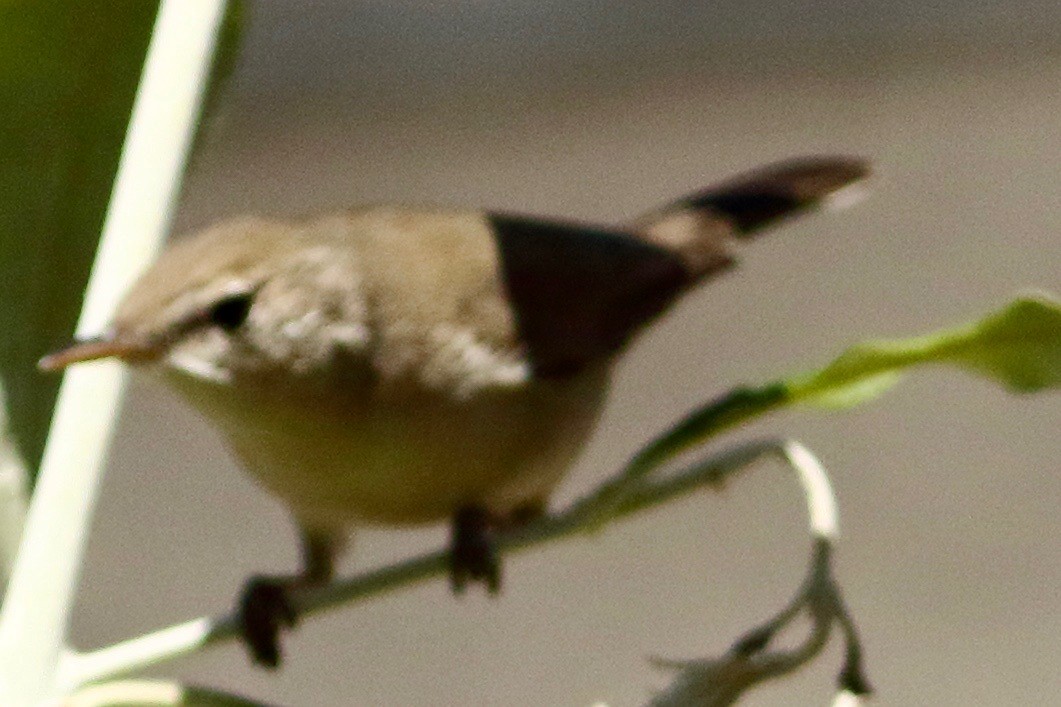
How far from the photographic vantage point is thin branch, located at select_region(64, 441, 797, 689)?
0.78 m

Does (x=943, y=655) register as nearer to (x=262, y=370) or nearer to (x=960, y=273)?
(x=960, y=273)

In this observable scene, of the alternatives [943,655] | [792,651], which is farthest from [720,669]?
[943,655]

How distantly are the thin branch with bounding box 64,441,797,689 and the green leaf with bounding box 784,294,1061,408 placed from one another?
Answer: 2.2 inches

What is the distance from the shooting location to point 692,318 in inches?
186

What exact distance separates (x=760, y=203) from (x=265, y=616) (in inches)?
27.8

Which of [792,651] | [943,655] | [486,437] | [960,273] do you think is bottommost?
[943,655]

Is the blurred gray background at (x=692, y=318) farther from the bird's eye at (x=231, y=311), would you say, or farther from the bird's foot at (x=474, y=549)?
the bird's eye at (x=231, y=311)

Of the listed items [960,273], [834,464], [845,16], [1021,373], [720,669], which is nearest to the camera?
[720,669]

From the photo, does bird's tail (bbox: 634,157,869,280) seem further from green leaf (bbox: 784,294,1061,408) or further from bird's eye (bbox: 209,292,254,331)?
green leaf (bbox: 784,294,1061,408)

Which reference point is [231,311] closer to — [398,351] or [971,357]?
[398,351]

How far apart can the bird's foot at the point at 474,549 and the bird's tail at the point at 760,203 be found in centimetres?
43

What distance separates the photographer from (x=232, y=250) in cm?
129

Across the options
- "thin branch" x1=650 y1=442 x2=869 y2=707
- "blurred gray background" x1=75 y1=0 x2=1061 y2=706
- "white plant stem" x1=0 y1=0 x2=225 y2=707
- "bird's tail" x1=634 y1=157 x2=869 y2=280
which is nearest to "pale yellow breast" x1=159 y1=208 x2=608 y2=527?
"bird's tail" x1=634 y1=157 x2=869 y2=280

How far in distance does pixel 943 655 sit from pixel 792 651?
120 inches
